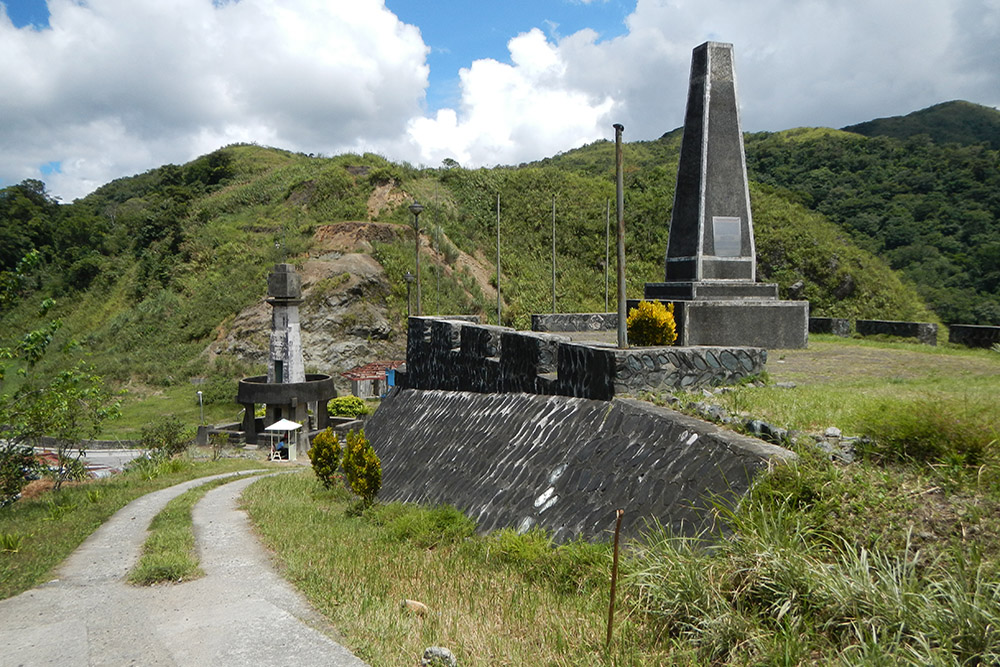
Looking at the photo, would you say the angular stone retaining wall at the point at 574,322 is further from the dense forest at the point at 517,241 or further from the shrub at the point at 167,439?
the dense forest at the point at 517,241

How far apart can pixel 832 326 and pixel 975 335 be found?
145 inches

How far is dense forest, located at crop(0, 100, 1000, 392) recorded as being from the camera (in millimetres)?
35156

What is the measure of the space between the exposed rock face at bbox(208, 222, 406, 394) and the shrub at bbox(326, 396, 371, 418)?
15.4 feet

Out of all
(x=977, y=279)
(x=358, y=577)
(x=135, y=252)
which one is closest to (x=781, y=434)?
(x=358, y=577)

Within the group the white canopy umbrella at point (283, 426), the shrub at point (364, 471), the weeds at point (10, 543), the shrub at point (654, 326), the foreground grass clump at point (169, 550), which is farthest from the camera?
the white canopy umbrella at point (283, 426)

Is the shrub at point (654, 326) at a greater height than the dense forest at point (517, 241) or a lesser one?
lesser

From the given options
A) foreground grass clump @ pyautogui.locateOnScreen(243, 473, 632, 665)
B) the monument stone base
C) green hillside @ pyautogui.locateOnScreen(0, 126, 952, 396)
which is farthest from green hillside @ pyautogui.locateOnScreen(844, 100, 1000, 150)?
foreground grass clump @ pyautogui.locateOnScreen(243, 473, 632, 665)

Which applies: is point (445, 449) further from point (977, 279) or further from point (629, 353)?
point (977, 279)

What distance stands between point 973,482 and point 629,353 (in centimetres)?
359

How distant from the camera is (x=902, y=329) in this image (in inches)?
619

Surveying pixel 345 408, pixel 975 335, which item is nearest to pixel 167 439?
pixel 345 408

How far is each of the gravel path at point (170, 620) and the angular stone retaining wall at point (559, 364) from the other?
157 inches

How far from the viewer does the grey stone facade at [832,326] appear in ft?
Answer: 55.3

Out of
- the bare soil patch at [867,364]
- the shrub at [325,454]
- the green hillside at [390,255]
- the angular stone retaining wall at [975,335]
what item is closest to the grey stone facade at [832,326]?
the angular stone retaining wall at [975,335]
